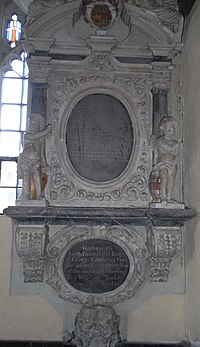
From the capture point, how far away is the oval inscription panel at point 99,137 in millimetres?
4949

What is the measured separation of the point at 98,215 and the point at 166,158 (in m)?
0.84

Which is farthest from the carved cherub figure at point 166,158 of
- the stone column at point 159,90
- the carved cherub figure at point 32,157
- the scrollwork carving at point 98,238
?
the carved cherub figure at point 32,157

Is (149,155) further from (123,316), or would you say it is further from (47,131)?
(123,316)

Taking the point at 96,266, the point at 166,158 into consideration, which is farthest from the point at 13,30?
the point at 96,266

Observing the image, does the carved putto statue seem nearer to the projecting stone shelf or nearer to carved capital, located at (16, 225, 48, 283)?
carved capital, located at (16, 225, 48, 283)

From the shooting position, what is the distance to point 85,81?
201 inches

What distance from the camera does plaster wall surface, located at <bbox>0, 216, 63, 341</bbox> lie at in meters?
4.70

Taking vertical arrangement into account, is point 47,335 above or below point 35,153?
below

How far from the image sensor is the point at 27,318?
472 centimetres

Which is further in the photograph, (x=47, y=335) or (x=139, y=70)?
(x=139, y=70)

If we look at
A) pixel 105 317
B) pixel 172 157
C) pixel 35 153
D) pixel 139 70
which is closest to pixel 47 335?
pixel 105 317

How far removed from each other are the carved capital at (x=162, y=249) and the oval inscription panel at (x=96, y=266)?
25cm

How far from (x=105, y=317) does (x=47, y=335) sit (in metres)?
0.60

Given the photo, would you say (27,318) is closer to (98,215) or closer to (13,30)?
(98,215)
